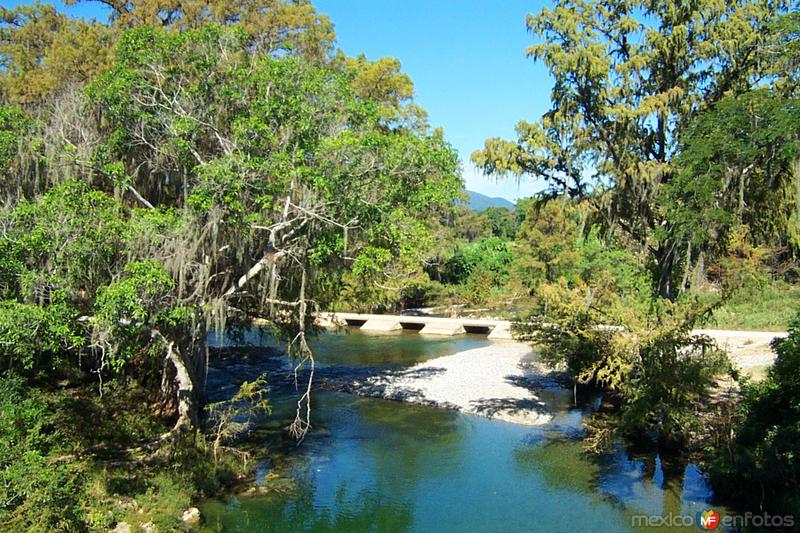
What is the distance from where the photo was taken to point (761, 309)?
89.9 ft

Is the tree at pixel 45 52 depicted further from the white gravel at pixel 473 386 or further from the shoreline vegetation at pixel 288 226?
the white gravel at pixel 473 386

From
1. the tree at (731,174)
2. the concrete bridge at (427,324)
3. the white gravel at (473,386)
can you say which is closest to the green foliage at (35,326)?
the white gravel at (473,386)

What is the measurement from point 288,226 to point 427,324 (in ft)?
63.0

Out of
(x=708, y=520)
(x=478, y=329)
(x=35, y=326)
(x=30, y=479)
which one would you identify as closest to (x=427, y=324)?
(x=478, y=329)

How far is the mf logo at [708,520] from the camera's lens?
31.5ft

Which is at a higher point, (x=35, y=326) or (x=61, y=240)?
(x=61, y=240)

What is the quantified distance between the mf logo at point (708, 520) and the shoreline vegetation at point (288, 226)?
0.61 m

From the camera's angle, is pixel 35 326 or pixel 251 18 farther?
pixel 251 18

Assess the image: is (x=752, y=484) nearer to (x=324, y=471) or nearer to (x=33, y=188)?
(x=324, y=471)

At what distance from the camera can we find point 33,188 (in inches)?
444

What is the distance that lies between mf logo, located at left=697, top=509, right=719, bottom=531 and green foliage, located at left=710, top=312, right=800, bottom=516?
2.10 ft

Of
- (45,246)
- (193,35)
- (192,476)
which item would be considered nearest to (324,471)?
(192,476)

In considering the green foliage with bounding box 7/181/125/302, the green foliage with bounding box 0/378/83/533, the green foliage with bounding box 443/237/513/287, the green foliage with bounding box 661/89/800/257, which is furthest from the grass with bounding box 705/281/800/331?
the green foliage with bounding box 0/378/83/533

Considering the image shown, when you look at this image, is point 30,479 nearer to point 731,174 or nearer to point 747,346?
point 731,174
